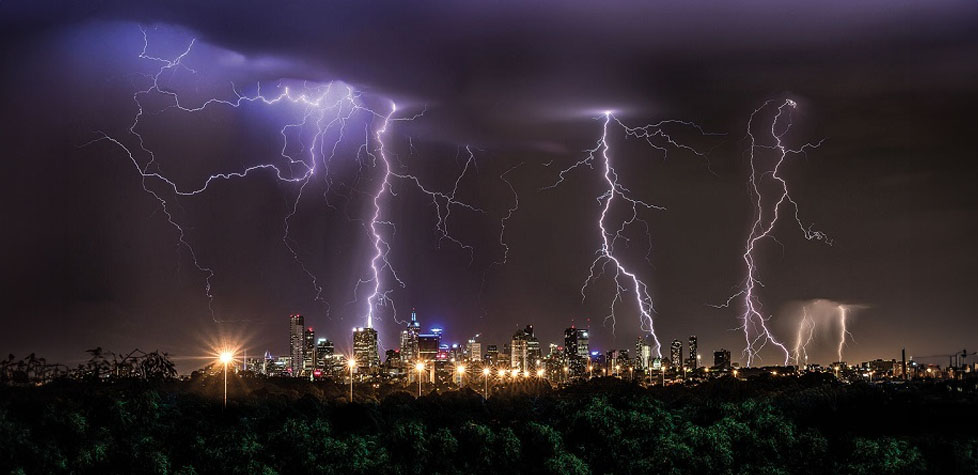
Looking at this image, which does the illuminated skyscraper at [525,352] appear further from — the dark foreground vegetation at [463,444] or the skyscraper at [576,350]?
the dark foreground vegetation at [463,444]

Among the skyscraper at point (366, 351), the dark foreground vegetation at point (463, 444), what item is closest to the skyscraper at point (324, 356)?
the skyscraper at point (366, 351)

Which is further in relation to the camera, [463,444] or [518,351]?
[518,351]

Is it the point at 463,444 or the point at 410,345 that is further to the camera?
the point at 410,345

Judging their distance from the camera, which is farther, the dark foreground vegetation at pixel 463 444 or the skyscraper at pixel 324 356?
the skyscraper at pixel 324 356

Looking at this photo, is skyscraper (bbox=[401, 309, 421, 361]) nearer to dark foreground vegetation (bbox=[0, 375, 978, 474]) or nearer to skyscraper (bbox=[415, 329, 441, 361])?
skyscraper (bbox=[415, 329, 441, 361])

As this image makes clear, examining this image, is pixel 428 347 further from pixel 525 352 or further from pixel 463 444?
pixel 463 444

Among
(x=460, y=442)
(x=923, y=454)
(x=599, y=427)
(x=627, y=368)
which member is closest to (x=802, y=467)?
(x=923, y=454)

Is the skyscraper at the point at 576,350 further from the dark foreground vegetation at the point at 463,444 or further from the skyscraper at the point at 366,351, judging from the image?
the dark foreground vegetation at the point at 463,444

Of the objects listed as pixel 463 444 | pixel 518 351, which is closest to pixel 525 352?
pixel 518 351

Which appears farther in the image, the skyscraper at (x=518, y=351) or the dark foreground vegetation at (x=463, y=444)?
the skyscraper at (x=518, y=351)

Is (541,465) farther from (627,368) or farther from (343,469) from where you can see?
(627,368)

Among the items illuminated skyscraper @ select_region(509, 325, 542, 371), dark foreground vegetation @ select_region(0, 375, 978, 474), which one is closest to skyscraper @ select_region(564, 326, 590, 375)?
illuminated skyscraper @ select_region(509, 325, 542, 371)

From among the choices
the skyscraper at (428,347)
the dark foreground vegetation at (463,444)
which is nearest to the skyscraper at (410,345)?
the skyscraper at (428,347)
